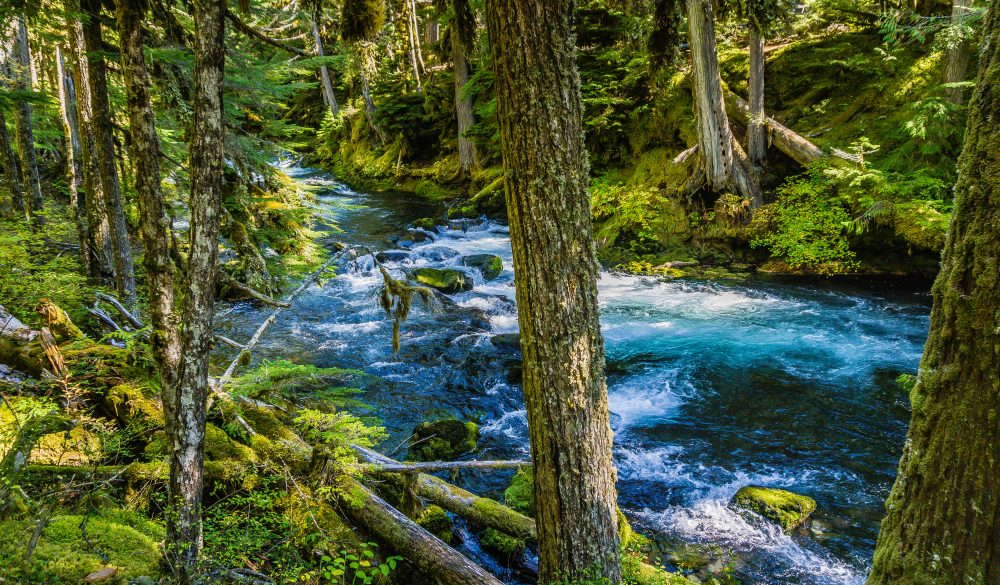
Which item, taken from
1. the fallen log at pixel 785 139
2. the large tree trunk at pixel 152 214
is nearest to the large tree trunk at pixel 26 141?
the large tree trunk at pixel 152 214

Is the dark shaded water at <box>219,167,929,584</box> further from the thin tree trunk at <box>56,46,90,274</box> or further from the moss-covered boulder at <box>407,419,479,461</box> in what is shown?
the thin tree trunk at <box>56,46,90,274</box>

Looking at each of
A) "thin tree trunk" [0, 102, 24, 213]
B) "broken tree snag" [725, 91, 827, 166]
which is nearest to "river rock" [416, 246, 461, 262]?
"broken tree snag" [725, 91, 827, 166]

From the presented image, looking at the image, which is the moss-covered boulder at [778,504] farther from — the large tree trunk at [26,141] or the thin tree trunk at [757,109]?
the large tree trunk at [26,141]

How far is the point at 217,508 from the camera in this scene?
4066mm

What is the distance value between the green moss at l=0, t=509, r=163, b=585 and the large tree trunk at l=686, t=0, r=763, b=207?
12.9 metres

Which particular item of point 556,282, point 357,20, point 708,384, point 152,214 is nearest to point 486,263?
→ point 708,384

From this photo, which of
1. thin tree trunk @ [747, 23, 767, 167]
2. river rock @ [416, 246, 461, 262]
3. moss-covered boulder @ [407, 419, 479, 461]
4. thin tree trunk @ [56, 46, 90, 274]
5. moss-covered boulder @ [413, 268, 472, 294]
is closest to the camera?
moss-covered boulder @ [407, 419, 479, 461]

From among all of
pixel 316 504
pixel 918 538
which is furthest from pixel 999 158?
pixel 316 504

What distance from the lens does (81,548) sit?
2895mm

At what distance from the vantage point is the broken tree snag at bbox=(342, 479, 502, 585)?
3.73 m

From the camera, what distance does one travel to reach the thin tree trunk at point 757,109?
11.8 m

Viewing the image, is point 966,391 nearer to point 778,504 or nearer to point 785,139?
point 778,504

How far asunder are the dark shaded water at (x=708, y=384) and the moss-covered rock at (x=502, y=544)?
4.06ft

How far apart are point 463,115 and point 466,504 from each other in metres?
18.3
